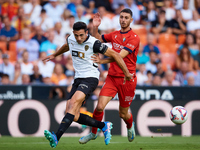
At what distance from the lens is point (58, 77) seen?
12.1 meters

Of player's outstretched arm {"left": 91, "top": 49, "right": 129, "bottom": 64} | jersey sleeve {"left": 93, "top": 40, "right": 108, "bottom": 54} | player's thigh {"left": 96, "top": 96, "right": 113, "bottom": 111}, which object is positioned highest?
jersey sleeve {"left": 93, "top": 40, "right": 108, "bottom": 54}

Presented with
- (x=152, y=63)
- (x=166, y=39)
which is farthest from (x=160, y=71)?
(x=166, y=39)

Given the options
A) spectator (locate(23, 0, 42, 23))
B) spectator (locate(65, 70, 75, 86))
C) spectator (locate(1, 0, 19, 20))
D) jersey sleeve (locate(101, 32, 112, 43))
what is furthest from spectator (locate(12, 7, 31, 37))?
jersey sleeve (locate(101, 32, 112, 43))

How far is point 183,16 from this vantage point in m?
15.4

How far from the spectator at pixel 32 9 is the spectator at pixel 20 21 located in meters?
A: 0.21

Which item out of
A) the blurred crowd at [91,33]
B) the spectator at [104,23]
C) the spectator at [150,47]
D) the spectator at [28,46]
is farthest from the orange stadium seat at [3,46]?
the spectator at [150,47]

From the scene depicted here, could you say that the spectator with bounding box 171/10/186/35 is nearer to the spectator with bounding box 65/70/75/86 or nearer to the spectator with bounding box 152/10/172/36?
the spectator with bounding box 152/10/172/36

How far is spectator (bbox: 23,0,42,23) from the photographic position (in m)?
14.5

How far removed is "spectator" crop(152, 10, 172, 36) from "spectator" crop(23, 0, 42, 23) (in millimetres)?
4834

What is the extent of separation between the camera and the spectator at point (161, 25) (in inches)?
578

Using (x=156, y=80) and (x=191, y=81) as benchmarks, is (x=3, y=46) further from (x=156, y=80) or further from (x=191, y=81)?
(x=191, y=81)

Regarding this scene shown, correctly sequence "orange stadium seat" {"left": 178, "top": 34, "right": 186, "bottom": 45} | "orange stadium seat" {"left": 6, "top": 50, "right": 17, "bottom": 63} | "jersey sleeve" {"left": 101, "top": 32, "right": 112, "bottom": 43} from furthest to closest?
"orange stadium seat" {"left": 178, "top": 34, "right": 186, "bottom": 45} → "orange stadium seat" {"left": 6, "top": 50, "right": 17, "bottom": 63} → "jersey sleeve" {"left": 101, "top": 32, "right": 112, "bottom": 43}

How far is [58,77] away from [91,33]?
6.69 ft

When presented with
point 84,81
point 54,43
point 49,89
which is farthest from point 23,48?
point 84,81
